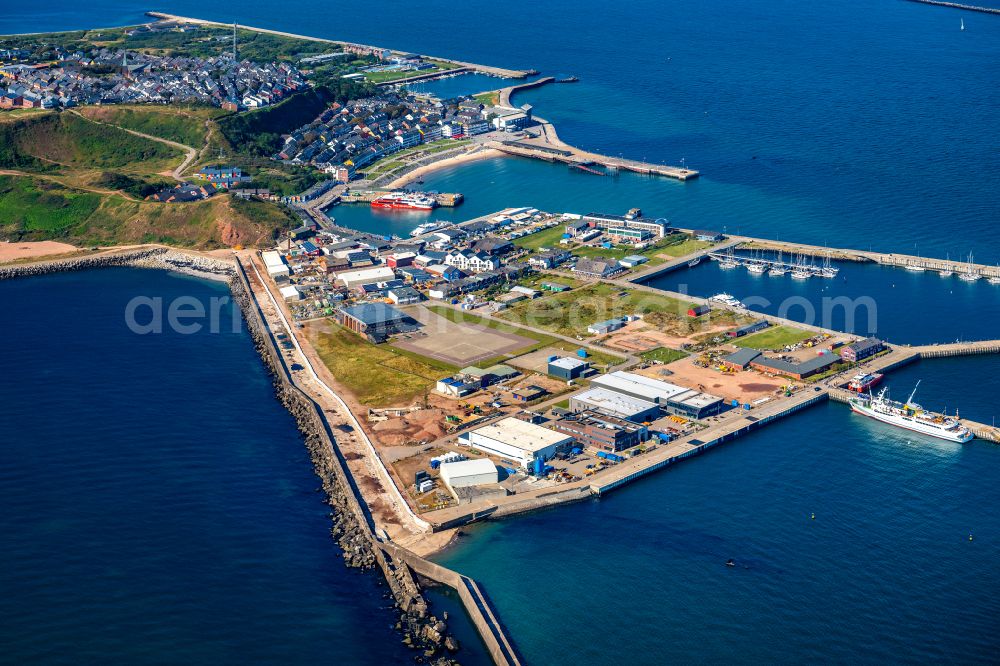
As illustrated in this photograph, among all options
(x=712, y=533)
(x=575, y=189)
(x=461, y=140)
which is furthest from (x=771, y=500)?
(x=461, y=140)

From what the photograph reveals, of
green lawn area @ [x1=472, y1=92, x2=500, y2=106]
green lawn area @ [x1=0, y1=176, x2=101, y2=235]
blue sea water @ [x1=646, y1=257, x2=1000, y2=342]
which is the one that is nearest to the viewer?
blue sea water @ [x1=646, y1=257, x2=1000, y2=342]

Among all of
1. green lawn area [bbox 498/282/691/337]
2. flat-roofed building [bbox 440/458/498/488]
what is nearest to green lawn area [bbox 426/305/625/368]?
green lawn area [bbox 498/282/691/337]

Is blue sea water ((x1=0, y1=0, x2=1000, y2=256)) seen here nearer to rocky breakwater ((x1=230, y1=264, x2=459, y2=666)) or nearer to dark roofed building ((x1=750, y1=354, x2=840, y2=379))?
dark roofed building ((x1=750, y1=354, x2=840, y2=379))

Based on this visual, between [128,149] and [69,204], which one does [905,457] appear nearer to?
[69,204]

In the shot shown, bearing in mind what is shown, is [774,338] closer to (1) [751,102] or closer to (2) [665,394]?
(2) [665,394]

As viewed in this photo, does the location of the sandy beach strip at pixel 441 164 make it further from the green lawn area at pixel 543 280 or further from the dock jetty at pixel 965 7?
the dock jetty at pixel 965 7

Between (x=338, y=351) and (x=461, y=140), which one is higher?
(x=461, y=140)

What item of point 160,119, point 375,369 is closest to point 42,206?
point 160,119
